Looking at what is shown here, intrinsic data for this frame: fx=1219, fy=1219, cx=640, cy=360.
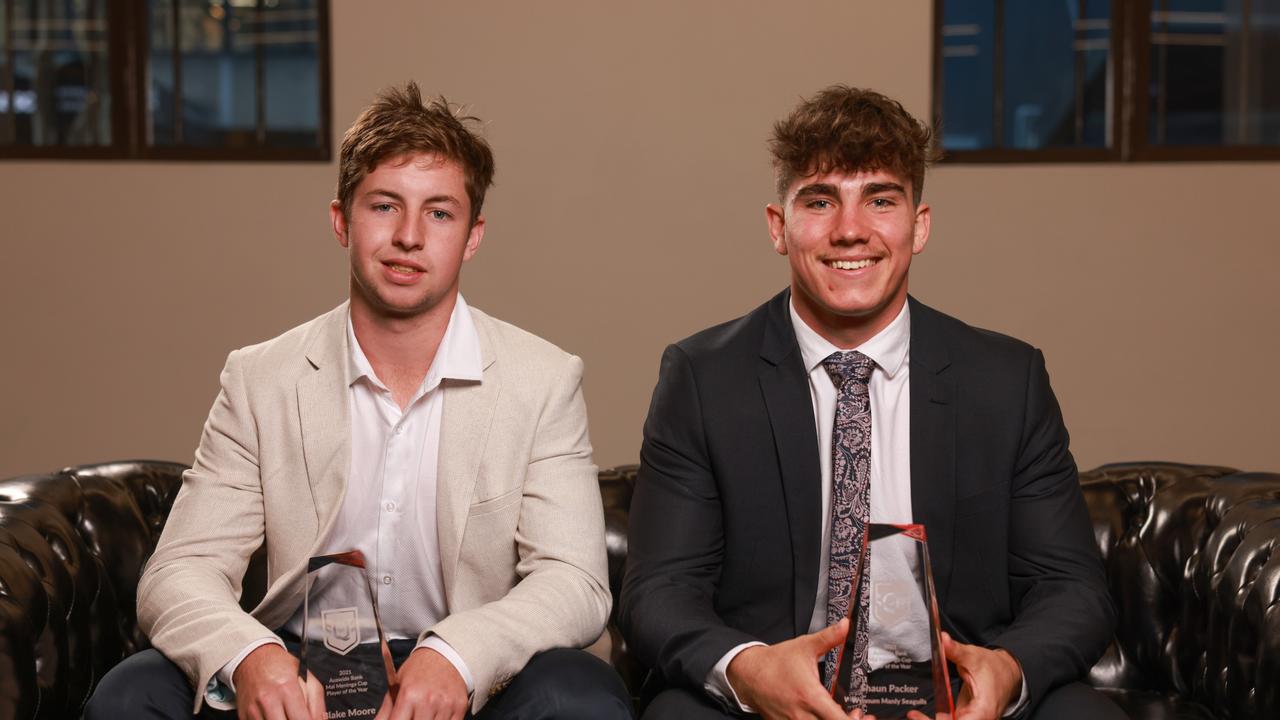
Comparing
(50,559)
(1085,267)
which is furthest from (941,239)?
(50,559)

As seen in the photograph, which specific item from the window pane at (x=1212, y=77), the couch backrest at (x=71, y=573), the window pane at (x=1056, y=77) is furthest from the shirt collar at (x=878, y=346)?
the window pane at (x=1212, y=77)

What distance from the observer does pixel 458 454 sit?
205cm

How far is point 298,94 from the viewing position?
4719mm

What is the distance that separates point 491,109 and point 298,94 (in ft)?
2.60

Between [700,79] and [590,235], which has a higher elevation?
[700,79]

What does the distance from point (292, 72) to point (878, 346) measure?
334 cm

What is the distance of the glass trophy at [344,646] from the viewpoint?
162cm

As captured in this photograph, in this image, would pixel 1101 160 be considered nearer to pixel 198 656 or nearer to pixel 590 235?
pixel 590 235

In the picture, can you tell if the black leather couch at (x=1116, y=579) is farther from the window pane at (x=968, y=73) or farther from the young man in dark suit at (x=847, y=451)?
the window pane at (x=968, y=73)

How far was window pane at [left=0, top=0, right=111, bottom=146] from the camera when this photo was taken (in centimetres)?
478

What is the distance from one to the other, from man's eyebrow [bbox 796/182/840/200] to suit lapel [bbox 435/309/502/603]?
625 millimetres

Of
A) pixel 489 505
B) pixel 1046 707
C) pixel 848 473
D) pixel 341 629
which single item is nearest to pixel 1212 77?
pixel 848 473

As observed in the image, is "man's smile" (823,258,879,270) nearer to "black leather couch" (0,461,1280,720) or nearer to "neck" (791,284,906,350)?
"neck" (791,284,906,350)

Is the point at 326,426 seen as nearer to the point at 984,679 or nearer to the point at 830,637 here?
the point at 830,637
